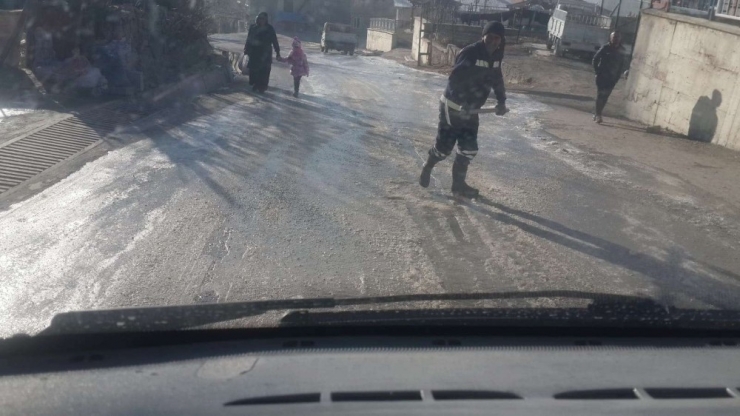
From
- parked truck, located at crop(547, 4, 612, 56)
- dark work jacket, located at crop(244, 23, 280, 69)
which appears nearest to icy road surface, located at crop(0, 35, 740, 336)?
dark work jacket, located at crop(244, 23, 280, 69)

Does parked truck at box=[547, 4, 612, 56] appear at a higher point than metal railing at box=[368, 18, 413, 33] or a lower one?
higher

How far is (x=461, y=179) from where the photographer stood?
25.8 ft

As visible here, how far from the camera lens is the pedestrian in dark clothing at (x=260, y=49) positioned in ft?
54.2

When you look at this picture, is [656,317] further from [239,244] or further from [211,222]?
[211,222]

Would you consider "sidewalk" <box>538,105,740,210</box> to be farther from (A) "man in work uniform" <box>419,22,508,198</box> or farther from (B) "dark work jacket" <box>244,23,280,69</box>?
(B) "dark work jacket" <box>244,23,280,69</box>

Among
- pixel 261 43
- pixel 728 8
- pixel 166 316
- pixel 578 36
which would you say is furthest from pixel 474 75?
pixel 578 36

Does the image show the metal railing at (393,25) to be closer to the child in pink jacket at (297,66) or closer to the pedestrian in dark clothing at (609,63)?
the child in pink jacket at (297,66)

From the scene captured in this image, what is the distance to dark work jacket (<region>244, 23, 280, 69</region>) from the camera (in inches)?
652

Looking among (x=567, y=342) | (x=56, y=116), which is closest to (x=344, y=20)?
(x=56, y=116)

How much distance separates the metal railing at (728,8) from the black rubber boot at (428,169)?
900cm

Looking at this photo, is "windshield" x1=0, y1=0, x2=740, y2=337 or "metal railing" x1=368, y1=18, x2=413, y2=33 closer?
"windshield" x1=0, y1=0, x2=740, y2=337

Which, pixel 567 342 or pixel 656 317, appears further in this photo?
pixel 656 317

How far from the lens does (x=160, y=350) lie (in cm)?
303

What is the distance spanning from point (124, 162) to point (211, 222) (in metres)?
3.04
